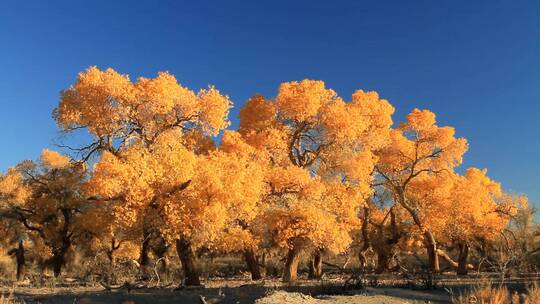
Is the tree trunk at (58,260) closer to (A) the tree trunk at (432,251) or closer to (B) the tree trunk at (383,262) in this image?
(B) the tree trunk at (383,262)

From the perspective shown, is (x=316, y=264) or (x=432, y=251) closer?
(x=316, y=264)

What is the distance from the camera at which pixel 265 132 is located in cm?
3350

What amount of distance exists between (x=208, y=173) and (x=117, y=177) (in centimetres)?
447

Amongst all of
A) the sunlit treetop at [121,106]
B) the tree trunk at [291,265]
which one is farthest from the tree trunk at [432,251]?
the sunlit treetop at [121,106]

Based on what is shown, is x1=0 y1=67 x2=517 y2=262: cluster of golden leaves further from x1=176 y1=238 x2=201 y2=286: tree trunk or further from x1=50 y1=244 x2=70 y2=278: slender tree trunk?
x1=50 y1=244 x2=70 y2=278: slender tree trunk

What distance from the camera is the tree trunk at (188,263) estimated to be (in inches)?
1038

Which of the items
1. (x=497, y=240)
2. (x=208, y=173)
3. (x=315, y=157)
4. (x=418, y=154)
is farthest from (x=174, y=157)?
(x=497, y=240)

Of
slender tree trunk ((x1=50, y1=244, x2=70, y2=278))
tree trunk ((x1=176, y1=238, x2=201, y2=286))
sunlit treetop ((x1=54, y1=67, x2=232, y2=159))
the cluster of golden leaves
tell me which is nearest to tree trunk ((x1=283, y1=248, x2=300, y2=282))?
the cluster of golden leaves

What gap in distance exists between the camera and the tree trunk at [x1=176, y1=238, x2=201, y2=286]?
26.4 metres

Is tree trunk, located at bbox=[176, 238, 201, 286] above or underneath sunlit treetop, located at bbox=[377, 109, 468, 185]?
underneath

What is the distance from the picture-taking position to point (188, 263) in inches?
1062

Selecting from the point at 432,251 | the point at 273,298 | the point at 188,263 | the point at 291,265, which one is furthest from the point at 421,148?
the point at 273,298

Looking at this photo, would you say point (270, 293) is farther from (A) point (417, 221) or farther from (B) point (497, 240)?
(B) point (497, 240)

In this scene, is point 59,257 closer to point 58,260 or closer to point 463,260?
point 58,260
